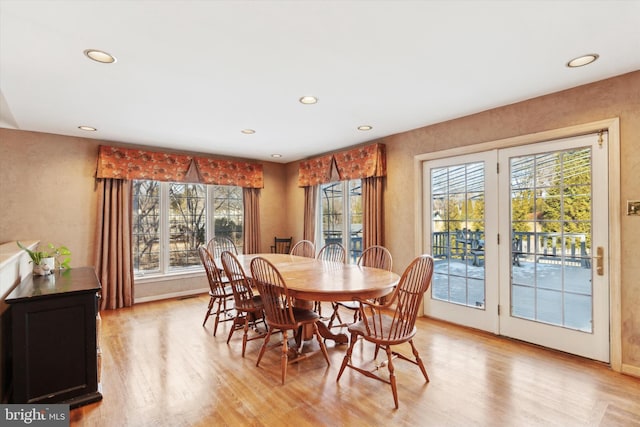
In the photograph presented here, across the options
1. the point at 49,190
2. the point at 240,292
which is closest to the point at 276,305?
the point at 240,292

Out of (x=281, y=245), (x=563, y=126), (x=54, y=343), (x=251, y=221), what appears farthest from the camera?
(x=281, y=245)

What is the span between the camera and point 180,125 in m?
4.03

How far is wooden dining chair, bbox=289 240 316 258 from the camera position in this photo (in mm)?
4972

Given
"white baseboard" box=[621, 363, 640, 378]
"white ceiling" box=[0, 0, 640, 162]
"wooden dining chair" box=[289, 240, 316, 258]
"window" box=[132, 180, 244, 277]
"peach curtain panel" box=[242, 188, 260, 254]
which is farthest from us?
"peach curtain panel" box=[242, 188, 260, 254]

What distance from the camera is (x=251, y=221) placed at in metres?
6.10

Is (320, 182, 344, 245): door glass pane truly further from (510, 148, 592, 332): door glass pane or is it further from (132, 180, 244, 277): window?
(510, 148, 592, 332): door glass pane

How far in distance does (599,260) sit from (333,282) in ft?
7.65

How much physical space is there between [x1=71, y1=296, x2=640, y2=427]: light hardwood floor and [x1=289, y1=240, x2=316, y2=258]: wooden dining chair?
187 centimetres

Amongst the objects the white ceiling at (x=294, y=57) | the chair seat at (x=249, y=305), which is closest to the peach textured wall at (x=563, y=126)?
the white ceiling at (x=294, y=57)

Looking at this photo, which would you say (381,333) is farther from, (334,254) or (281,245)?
(281,245)

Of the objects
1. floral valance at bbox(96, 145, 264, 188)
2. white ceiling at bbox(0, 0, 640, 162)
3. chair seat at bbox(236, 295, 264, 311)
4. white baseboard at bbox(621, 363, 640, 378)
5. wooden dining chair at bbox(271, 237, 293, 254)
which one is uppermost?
white ceiling at bbox(0, 0, 640, 162)

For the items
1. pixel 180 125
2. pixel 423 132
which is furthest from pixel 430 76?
pixel 180 125

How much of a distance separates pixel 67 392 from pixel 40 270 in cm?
111

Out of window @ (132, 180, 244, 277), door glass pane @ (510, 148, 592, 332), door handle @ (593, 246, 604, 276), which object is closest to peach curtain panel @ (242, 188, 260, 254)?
window @ (132, 180, 244, 277)
